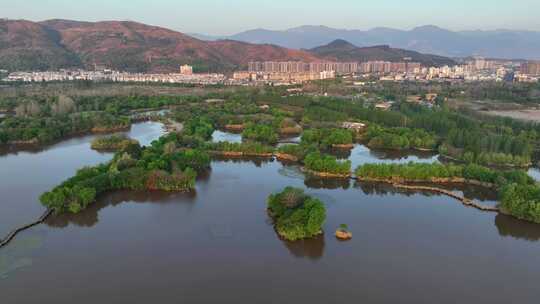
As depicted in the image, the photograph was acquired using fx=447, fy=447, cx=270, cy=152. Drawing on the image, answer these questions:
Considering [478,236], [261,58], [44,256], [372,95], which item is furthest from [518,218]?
[261,58]

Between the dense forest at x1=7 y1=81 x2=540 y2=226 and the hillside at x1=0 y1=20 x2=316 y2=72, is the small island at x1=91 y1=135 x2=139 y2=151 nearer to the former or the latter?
the dense forest at x1=7 y1=81 x2=540 y2=226

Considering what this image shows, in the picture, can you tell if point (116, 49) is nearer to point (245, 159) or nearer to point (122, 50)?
point (122, 50)

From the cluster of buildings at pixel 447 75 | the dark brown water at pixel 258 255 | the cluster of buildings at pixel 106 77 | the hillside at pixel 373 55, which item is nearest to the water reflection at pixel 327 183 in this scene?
the dark brown water at pixel 258 255

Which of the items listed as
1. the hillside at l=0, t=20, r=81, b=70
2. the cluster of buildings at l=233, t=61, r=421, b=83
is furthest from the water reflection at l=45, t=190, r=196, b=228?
the hillside at l=0, t=20, r=81, b=70

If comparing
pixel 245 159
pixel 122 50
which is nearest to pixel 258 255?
pixel 245 159

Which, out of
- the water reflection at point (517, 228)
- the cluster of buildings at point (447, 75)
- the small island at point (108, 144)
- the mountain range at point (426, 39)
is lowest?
the water reflection at point (517, 228)

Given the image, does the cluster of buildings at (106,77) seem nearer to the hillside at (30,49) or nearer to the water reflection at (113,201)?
the hillside at (30,49)
